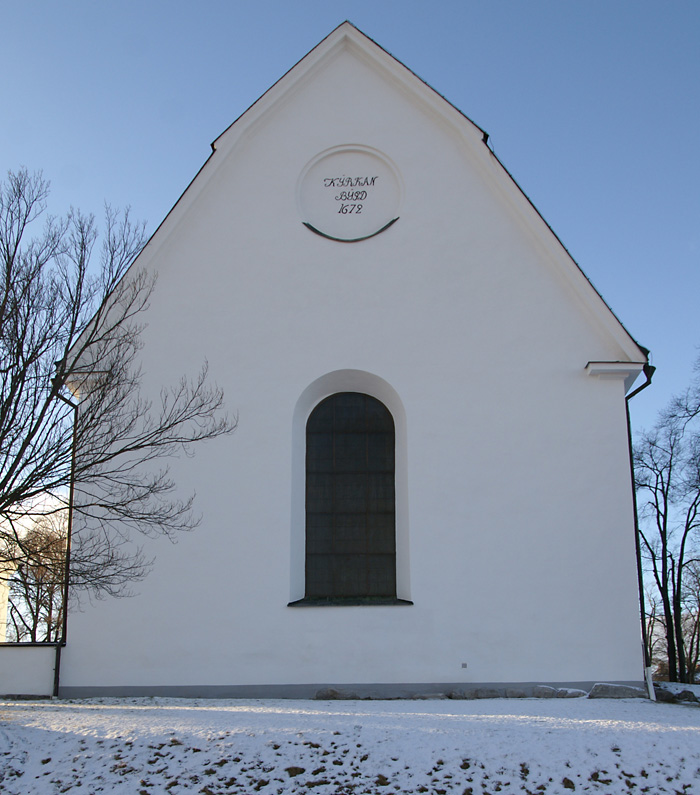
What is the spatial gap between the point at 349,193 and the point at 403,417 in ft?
12.8

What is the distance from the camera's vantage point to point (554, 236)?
12.6 metres

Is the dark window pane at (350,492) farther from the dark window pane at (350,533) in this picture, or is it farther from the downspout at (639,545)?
the downspout at (639,545)

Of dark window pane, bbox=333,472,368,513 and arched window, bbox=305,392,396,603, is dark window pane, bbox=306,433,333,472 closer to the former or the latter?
arched window, bbox=305,392,396,603

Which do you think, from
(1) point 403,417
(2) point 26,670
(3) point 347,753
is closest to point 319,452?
(1) point 403,417

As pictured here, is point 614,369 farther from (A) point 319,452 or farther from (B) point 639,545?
(A) point 319,452

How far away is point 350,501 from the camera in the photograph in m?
12.4

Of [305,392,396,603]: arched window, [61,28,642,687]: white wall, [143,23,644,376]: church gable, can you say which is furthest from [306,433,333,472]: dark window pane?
[143,23,644,376]: church gable

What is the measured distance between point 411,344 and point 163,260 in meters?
4.22

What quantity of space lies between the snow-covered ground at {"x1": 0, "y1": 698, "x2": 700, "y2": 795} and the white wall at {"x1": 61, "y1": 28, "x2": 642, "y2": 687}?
2.12 m

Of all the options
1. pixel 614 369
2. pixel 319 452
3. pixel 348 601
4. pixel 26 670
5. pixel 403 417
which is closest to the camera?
pixel 26 670

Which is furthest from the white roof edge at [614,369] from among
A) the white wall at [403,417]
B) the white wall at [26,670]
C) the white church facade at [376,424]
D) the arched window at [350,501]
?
the white wall at [26,670]

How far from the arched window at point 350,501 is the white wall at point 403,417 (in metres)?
0.35

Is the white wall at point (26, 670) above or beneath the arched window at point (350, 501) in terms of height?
beneath

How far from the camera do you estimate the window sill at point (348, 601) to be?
11406mm
